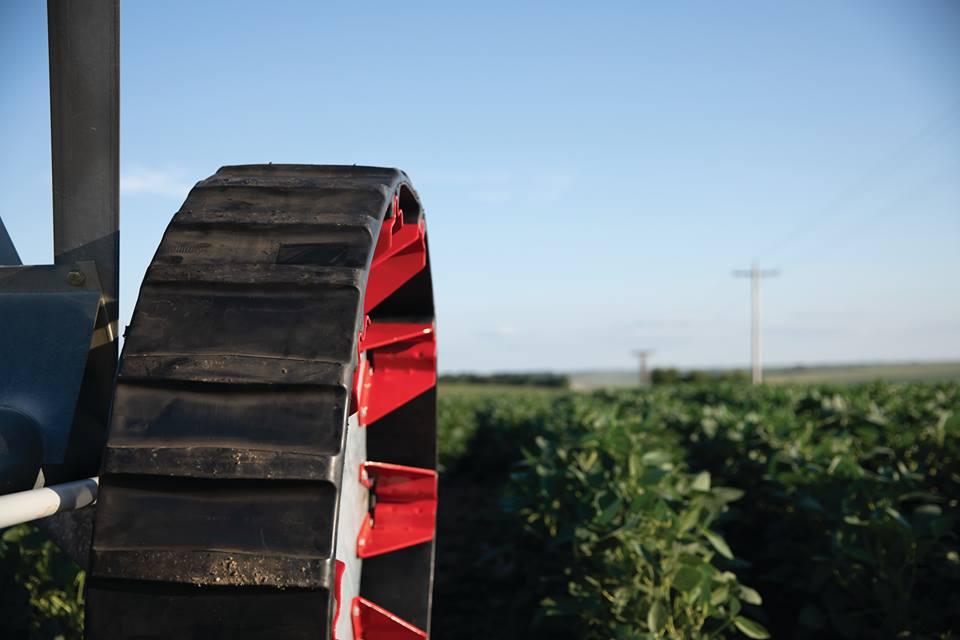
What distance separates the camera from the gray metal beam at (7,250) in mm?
2004

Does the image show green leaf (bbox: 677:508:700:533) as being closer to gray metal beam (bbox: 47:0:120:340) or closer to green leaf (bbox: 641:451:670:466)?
green leaf (bbox: 641:451:670:466)

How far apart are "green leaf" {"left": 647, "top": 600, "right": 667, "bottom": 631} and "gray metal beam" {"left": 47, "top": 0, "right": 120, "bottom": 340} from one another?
213cm

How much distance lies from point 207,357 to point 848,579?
3220 millimetres

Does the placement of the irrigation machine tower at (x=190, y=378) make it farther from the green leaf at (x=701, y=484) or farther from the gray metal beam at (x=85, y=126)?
the green leaf at (x=701, y=484)

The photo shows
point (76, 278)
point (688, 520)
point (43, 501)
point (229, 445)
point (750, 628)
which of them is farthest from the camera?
point (688, 520)

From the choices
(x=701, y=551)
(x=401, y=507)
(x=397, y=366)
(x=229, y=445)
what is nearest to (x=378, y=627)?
(x=401, y=507)

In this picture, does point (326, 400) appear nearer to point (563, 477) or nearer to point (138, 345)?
point (138, 345)

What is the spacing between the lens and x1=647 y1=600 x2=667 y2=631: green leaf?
3131 millimetres

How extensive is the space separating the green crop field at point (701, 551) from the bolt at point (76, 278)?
170 centimetres

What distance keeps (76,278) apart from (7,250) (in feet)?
0.75

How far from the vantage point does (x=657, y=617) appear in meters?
3.15

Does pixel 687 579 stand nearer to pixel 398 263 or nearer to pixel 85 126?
pixel 398 263

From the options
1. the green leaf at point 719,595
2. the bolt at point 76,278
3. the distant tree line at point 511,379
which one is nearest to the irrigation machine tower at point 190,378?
the bolt at point 76,278

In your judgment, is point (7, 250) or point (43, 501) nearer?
point (43, 501)
